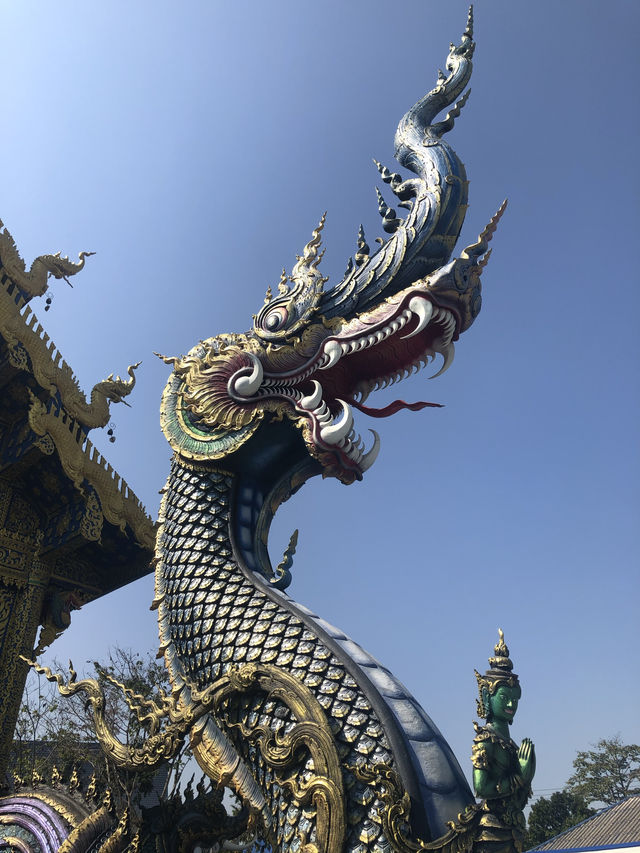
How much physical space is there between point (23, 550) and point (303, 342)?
13.7 ft

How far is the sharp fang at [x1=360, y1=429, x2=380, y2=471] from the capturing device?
3.79 m

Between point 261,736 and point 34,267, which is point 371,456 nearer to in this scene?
point 261,736

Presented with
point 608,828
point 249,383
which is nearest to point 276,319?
point 249,383

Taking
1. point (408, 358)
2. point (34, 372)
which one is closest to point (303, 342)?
point (408, 358)

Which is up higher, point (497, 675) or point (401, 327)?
point (401, 327)

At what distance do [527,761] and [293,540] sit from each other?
1.78m

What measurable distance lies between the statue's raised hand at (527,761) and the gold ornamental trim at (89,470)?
5.07 meters

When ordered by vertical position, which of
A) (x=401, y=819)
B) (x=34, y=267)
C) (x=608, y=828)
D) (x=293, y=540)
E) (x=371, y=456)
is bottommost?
(x=608, y=828)

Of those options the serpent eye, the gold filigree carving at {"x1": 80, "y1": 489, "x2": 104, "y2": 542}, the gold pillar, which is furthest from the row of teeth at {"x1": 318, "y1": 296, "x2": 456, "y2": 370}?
the gold pillar

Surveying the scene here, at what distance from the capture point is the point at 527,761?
2.30 metres

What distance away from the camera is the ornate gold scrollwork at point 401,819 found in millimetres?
2221

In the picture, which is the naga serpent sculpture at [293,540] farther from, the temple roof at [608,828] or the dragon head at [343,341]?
the temple roof at [608,828]

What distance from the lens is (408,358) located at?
12.2ft

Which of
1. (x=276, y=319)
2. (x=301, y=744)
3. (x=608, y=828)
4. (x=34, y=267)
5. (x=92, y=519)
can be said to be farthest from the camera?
(x=608, y=828)
